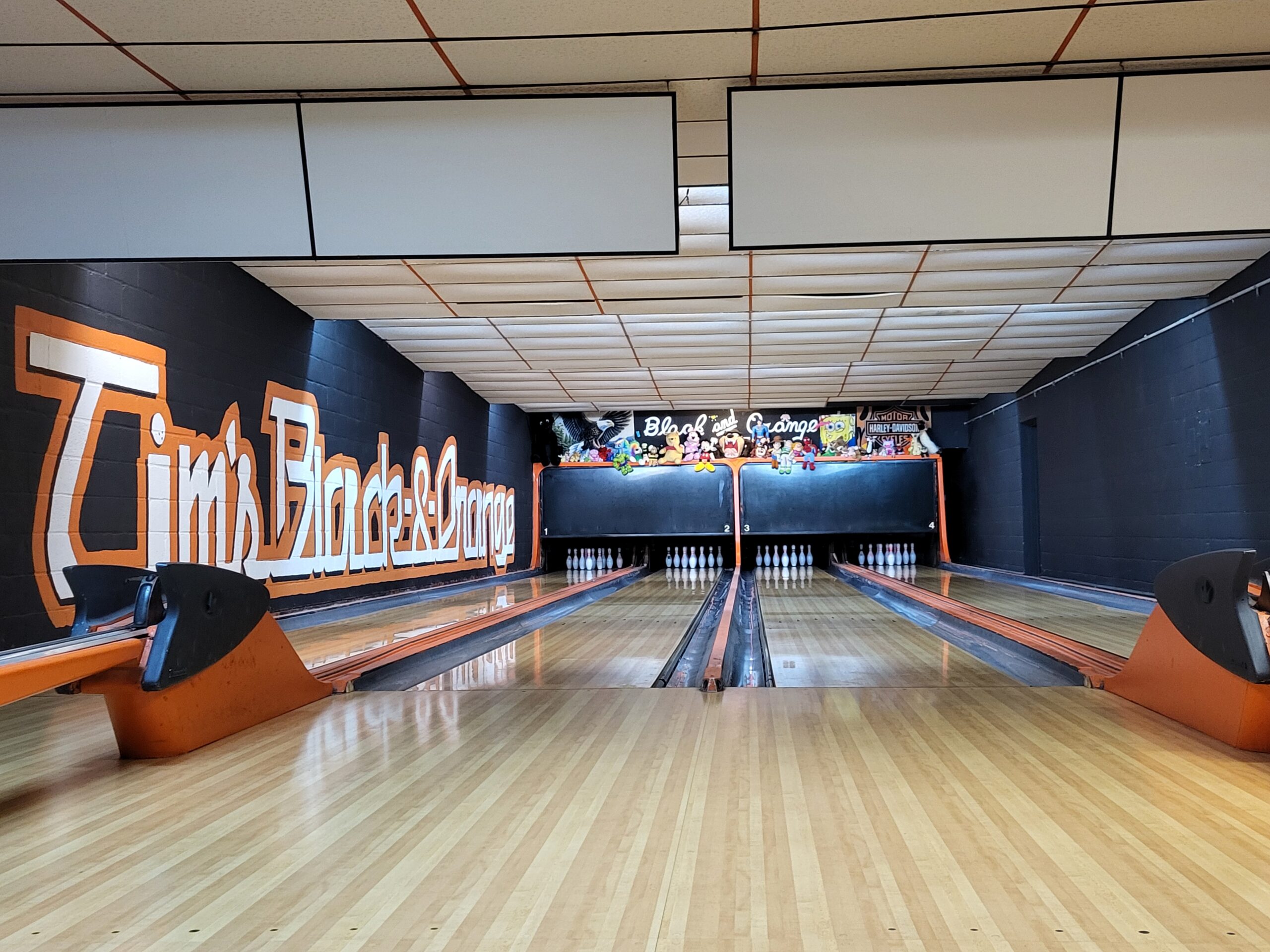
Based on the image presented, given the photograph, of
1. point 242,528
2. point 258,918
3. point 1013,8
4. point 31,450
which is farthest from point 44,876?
point 242,528

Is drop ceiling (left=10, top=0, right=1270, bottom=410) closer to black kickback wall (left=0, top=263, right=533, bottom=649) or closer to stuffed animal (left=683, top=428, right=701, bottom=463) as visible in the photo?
black kickback wall (left=0, top=263, right=533, bottom=649)

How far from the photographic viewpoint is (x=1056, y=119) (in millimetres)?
3516

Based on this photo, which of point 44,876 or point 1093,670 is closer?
point 44,876

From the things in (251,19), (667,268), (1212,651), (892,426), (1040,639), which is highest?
(667,268)

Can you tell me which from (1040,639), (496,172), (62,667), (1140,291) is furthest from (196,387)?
(1140,291)

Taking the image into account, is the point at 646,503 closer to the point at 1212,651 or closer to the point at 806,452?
the point at 806,452

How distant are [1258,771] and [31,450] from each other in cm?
465

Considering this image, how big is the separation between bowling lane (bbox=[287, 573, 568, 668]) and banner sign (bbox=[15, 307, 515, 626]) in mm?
511

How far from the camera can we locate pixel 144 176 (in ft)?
11.8

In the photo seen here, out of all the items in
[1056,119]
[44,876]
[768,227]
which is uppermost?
[1056,119]

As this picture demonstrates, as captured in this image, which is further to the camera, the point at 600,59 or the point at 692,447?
the point at 692,447

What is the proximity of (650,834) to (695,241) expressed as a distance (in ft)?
13.8

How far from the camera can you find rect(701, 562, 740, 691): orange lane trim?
12.8ft

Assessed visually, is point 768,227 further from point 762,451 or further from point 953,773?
point 762,451
